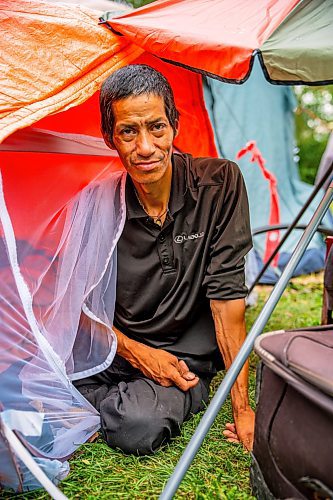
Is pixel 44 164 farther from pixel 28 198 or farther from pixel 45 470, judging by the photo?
pixel 45 470

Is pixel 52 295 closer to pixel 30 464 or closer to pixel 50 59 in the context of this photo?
pixel 30 464

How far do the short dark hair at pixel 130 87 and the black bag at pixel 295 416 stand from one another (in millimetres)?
793

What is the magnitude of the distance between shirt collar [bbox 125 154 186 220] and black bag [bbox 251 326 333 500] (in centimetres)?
65

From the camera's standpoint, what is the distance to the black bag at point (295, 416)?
1.27m

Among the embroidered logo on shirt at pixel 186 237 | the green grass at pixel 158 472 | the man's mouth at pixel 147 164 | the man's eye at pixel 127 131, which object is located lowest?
the green grass at pixel 158 472

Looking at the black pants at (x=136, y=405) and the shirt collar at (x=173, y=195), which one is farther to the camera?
the shirt collar at (x=173, y=195)

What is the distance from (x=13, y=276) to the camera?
5.71 ft

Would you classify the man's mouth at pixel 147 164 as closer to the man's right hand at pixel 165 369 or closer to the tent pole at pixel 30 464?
the man's right hand at pixel 165 369

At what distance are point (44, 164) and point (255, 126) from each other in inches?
95.9

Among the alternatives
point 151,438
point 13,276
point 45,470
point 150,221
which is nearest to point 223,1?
point 150,221

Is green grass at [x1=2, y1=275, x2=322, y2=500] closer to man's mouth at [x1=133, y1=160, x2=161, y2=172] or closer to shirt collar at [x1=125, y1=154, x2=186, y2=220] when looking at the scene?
shirt collar at [x1=125, y1=154, x2=186, y2=220]

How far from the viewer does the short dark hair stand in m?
1.83

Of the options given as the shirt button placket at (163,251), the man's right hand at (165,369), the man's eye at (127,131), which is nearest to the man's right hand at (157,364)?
the man's right hand at (165,369)

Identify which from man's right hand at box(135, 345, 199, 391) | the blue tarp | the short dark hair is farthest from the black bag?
the blue tarp
